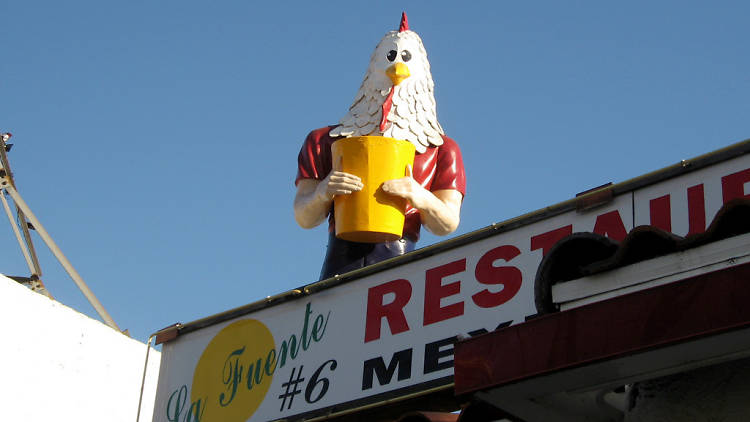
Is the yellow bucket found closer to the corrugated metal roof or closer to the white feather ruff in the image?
the white feather ruff

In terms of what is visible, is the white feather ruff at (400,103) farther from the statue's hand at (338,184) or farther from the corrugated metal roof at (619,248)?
the corrugated metal roof at (619,248)

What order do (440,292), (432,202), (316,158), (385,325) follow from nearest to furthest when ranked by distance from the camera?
(440,292) < (385,325) < (432,202) < (316,158)

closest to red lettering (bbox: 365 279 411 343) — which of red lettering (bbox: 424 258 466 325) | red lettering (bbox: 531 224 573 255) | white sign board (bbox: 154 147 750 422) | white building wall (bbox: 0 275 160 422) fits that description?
white sign board (bbox: 154 147 750 422)

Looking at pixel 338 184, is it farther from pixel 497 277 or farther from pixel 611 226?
pixel 611 226

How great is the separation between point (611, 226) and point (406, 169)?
285 centimetres

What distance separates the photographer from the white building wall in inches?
442

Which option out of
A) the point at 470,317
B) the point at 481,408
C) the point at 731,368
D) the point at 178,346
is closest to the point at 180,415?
the point at 178,346

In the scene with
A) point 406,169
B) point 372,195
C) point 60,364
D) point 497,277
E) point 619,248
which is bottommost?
point 619,248

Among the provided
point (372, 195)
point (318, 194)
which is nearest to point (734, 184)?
point (372, 195)

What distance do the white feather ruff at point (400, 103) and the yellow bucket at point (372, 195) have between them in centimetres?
29

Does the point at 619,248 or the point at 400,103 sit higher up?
the point at 400,103

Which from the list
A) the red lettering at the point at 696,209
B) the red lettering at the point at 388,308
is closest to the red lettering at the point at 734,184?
the red lettering at the point at 696,209

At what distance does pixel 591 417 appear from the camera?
5.26 meters

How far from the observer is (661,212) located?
Result: 670 centimetres
